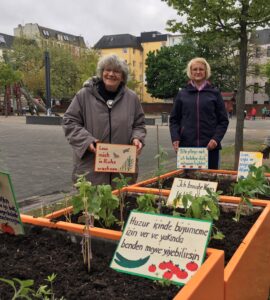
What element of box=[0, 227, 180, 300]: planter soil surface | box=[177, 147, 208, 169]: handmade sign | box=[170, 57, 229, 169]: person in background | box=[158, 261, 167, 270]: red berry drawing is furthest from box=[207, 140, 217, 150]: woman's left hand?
box=[158, 261, 167, 270]: red berry drawing

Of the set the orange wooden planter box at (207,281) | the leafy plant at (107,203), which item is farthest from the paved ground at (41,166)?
the orange wooden planter box at (207,281)

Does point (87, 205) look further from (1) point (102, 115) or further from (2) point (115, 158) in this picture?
(1) point (102, 115)

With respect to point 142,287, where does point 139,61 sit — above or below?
above

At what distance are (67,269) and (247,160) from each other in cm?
224

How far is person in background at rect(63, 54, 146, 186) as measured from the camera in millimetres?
3047

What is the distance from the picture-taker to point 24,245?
200cm

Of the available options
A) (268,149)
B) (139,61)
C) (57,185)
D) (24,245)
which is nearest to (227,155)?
(268,149)

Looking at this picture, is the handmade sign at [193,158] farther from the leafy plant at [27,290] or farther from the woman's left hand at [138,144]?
the leafy plant at [27,290]

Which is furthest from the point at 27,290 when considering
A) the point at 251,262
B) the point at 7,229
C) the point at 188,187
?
the point at 188,187

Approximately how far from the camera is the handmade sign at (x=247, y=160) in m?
3.48

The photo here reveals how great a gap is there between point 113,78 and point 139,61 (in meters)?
78.4

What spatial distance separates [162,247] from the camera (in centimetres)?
161

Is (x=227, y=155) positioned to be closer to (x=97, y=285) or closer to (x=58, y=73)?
(x=97, y=285)

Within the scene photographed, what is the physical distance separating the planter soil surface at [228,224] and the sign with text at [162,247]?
0.35 meters
